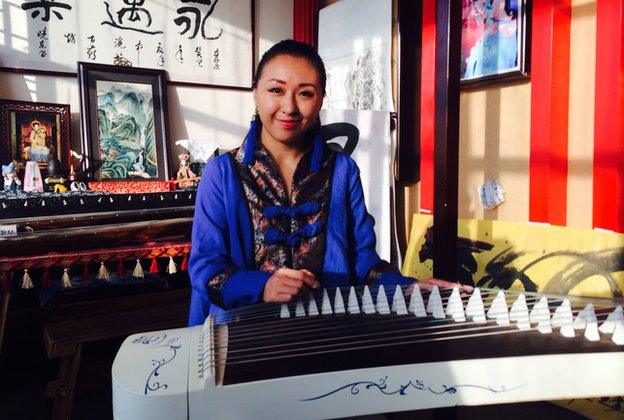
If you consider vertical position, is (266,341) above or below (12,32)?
below

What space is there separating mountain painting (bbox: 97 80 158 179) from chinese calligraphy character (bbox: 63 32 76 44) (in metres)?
0.25

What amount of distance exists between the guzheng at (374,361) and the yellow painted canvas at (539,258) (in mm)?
A: 922

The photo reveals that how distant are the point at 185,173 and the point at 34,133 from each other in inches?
32.0

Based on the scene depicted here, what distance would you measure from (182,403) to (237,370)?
0.30 feet

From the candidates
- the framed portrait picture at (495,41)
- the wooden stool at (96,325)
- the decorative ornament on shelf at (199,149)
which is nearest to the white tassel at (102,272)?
the wooden stool at (96,325)

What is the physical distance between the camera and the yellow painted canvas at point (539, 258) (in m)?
1.76

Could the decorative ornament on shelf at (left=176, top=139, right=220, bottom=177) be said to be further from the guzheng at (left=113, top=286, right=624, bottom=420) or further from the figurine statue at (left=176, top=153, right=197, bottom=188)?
the guzheng at (left=113, top=286, right=624, bottom=420)

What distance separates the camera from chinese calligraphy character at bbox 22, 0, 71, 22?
103 inches

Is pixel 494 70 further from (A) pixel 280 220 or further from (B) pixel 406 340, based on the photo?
(B) pixel 406 340

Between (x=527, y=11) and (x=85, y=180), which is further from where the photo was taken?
(x=85, y=180)

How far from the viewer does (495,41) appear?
2168 millimetres

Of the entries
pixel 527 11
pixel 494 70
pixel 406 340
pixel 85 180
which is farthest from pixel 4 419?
pixel 527 11

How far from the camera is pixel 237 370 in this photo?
74 centimetres

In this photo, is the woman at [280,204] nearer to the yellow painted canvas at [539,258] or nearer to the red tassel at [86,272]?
the yellow painted canvas at [539,258]
